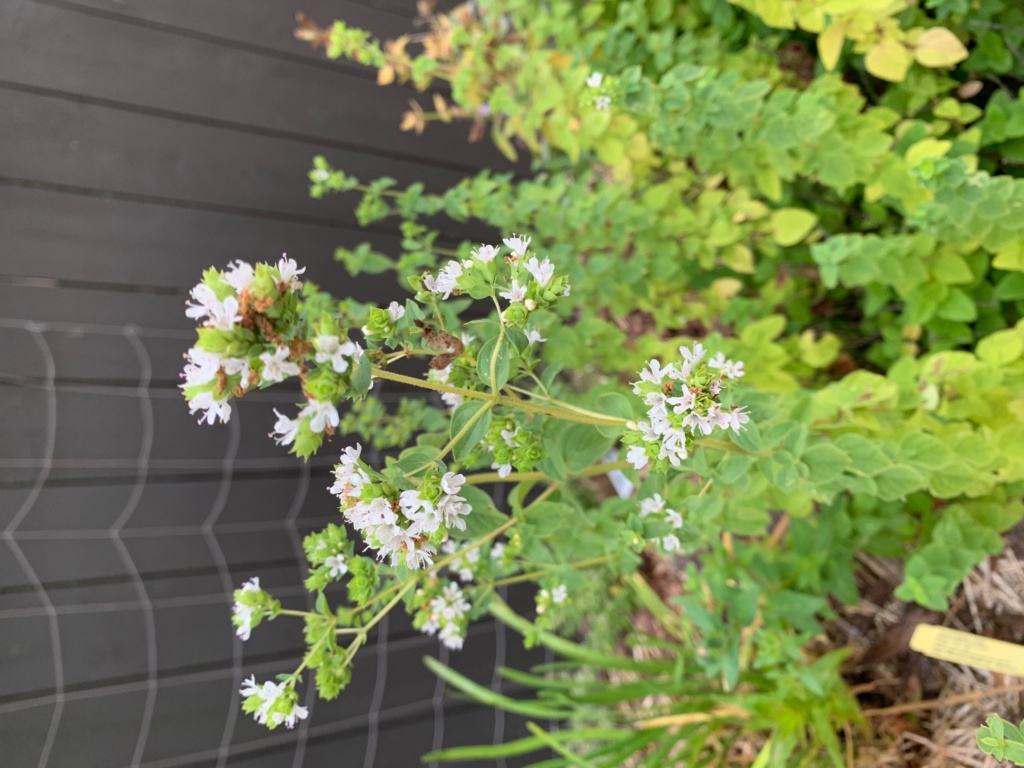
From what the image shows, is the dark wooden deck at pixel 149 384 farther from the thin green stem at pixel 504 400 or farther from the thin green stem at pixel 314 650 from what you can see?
the thin green stem at pixel 504 400

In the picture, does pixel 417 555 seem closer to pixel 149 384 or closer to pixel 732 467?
pixel 732 467

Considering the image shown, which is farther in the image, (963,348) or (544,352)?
(963,348)

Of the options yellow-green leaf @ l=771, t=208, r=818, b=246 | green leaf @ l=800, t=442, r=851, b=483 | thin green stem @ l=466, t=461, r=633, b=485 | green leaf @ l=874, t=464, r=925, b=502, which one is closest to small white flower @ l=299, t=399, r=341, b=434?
thin green stem @ l=466, t=461, r=633, b=485

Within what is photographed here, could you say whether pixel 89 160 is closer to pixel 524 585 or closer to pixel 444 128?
pixel 444 128

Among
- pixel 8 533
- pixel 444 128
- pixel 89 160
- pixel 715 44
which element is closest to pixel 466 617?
pixel 8 533

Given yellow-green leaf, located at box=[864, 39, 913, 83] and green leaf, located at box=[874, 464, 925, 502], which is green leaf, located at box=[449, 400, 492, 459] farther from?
yellow-green leaf, located at box=[864, 39, 913, 83]

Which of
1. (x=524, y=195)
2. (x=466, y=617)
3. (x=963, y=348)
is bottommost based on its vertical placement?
(x=466, y=617)
